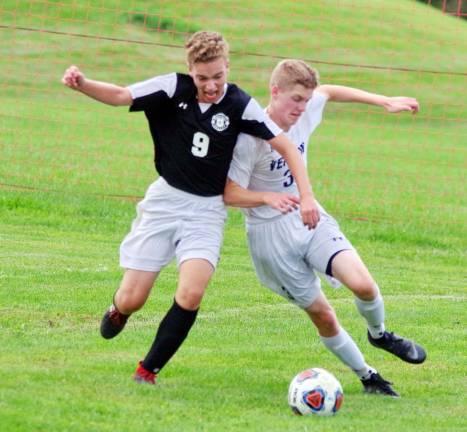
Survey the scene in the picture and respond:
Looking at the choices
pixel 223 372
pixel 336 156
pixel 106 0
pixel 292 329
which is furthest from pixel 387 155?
pixel 223 372

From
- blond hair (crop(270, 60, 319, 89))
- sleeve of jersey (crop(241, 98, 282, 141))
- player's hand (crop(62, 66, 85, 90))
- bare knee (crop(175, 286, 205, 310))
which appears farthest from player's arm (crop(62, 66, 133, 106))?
bare knee (crop(175, 286, 205, 310))

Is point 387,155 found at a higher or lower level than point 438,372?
lower

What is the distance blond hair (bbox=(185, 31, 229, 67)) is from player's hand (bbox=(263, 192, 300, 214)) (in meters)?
0.82

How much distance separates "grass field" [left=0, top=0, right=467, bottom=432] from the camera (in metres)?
6.66

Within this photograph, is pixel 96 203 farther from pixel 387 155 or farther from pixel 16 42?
pixel 16 42

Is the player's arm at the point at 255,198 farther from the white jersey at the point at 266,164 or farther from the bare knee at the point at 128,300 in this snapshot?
the bare knee at the point at 128,300

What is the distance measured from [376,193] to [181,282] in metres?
14.4

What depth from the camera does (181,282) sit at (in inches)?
272

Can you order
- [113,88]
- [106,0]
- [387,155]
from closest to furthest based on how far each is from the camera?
[113,88], [387,155], [106,0]

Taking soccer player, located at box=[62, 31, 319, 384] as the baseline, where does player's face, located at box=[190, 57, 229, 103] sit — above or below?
above

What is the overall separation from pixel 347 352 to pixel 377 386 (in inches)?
10.6

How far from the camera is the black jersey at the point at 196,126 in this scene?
7.02 meters

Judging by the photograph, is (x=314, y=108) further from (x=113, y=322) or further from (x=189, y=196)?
(x=113, y=322)

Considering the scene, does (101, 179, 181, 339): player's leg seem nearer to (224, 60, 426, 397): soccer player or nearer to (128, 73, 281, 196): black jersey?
(128, 73, 281, 196): black jersey
